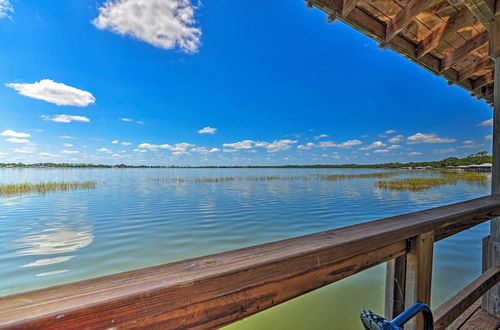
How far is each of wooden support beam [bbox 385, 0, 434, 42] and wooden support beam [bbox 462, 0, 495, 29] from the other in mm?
317

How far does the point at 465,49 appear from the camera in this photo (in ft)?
8.69

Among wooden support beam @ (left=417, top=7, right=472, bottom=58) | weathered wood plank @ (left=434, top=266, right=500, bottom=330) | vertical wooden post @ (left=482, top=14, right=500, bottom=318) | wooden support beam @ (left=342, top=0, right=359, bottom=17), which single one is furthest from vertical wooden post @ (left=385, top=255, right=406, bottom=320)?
wooden support beam @ (left=417, top=7, right=472, bottom=58)

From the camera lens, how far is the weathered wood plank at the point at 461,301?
1.16 meters

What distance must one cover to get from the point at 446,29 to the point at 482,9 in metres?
0.42

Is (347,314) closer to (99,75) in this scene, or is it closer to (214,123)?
(99,75)

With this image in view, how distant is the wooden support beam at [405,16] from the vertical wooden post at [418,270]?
1.96 m

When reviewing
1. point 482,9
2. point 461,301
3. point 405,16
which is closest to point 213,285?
point 461,301

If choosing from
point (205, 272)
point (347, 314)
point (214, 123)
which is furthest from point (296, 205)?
point (214, 123)

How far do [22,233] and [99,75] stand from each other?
3056cm

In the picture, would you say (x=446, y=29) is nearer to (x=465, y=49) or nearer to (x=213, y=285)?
(x=465, y=49)

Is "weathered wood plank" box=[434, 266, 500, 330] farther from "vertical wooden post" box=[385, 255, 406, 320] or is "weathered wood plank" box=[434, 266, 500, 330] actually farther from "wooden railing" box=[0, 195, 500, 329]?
"wooden railing" box=[0, 195, 500, 329]

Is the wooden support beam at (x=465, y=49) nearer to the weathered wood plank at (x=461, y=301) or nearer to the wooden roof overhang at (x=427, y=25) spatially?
the wooden roof overhang at (x=427, y=25)

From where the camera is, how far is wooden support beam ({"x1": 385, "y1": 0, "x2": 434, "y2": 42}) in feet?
6.35

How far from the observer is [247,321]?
3.03 m
